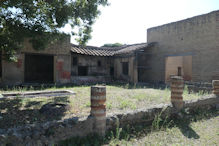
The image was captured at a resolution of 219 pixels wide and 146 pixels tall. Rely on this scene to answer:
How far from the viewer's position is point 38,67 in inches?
674

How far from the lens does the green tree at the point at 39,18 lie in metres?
5.77

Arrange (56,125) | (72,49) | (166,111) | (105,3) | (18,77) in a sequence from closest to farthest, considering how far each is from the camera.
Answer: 1. (56,125)
2. (166,111)
3. (105,3)
4. (18,77)
5. (72,49)

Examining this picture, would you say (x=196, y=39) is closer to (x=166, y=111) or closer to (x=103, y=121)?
(x=166, y=111)

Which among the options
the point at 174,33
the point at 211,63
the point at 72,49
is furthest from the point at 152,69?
the point at 72,49

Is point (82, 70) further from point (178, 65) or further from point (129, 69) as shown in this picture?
point (178, 65)

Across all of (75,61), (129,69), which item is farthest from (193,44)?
(75,61)

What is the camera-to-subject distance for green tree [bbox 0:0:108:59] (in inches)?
227

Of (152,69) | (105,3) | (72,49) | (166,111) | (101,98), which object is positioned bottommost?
(166,111)

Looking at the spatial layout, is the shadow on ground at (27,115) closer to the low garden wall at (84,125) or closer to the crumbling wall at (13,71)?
the low garden wall at (84,125)

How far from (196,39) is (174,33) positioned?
2.15 metres

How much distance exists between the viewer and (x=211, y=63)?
36.2ft

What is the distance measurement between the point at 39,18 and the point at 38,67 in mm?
12108

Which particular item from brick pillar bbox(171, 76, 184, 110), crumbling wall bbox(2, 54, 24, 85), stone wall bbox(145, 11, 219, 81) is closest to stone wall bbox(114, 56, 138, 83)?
stone wall bbox(145, 11, 219, 81)

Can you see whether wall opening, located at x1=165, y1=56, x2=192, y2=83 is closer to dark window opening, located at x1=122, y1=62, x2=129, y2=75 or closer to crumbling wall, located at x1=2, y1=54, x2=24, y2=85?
dark window opening, located at x1=122, y1=62, x2=129, y2=75
